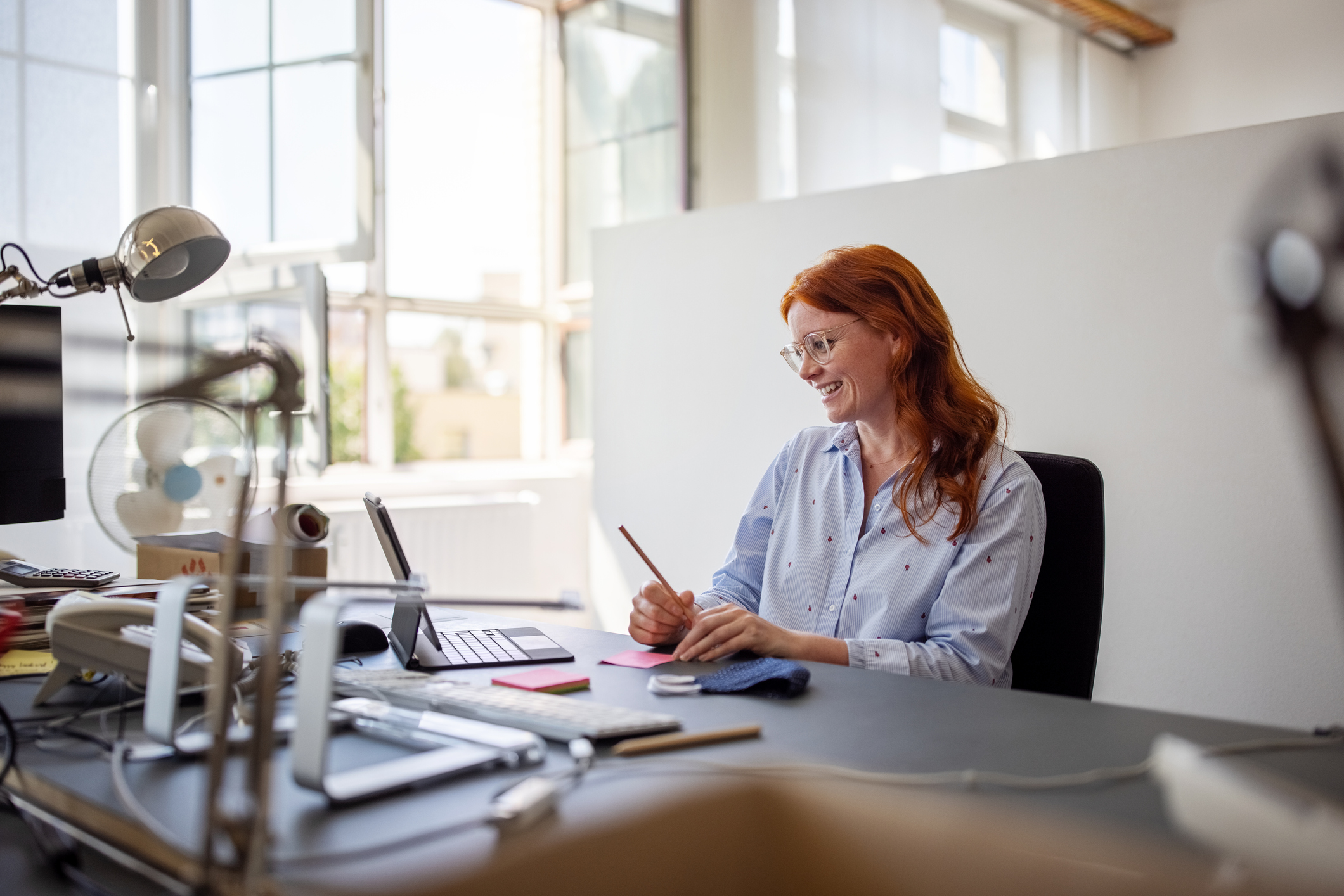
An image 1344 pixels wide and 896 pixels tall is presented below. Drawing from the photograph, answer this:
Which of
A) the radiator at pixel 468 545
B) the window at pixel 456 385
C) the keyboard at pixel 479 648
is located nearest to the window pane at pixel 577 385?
the window at pixel 456 385

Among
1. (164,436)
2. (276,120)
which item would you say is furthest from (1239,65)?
(164,436)

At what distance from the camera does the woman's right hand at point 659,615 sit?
1.48 meters

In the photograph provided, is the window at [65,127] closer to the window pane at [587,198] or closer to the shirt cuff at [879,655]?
the window pane at [587,198]

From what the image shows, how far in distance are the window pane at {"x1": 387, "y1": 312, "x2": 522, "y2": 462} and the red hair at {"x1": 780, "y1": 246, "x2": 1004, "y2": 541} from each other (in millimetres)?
2818

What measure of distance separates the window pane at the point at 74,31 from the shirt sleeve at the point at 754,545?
2432mm

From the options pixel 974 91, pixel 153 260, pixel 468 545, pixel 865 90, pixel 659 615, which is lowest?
pixel 468 545

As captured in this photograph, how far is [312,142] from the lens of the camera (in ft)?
10.5

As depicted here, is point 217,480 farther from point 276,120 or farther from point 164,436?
point 276,120

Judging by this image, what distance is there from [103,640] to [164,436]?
1.71 metres

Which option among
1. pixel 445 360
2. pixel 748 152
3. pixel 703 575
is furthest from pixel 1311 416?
pixel 445 360

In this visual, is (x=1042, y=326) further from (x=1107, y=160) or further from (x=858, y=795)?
(x=858, y=795)

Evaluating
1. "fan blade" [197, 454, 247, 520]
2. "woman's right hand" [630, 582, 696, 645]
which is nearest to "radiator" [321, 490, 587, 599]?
"fan blade" [197, 454, 247, 520]

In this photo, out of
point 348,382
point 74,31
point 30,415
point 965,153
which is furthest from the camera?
point 965,153

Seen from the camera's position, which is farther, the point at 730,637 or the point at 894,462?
the point at 894,462
